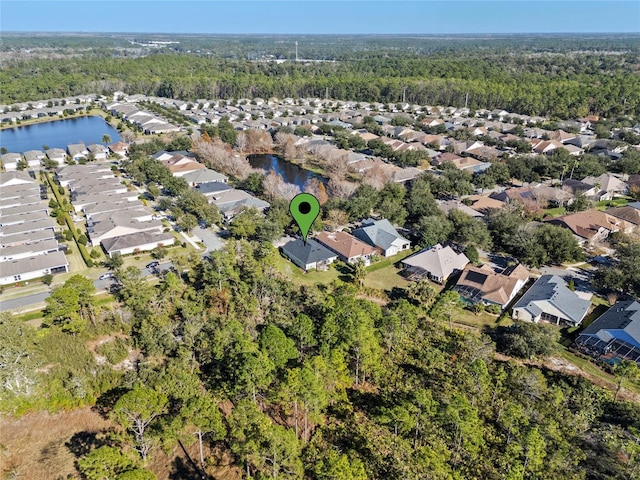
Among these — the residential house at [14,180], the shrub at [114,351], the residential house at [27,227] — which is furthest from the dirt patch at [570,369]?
the residential house at [14,180]

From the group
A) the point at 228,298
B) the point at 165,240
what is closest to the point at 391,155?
the point at 165,240

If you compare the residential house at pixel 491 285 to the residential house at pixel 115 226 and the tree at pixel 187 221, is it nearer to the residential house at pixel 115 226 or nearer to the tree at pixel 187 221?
the tree at pixel 187 221

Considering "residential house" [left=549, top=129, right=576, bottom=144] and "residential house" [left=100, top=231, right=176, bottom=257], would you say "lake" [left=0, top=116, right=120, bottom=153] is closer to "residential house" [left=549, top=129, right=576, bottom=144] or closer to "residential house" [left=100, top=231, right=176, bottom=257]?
"residential house" [left=100, top=231, right=176, bottom=257]

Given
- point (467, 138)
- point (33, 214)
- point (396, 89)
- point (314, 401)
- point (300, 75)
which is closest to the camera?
point (314, 401)

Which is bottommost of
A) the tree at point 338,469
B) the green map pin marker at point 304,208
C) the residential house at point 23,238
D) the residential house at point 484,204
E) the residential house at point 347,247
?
the residential house at point 347,247

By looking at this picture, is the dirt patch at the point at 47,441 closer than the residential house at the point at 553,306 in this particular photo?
Yes

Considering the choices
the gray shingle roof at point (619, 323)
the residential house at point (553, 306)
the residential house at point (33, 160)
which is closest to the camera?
the gray shingle roof at point (619, 323)

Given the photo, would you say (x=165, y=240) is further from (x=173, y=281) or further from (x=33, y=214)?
(x=33, y=214)
